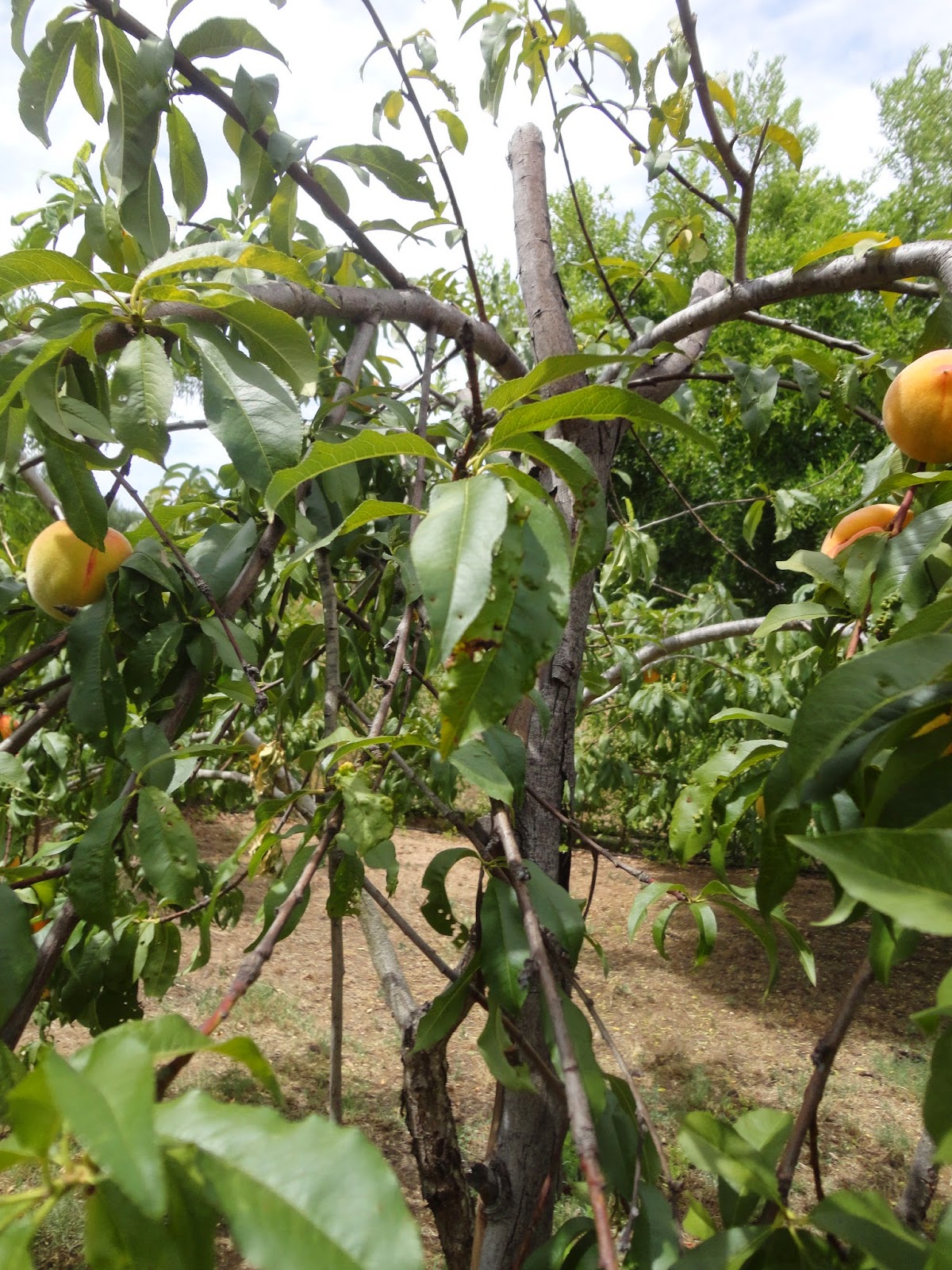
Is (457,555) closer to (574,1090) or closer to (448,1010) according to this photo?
(574,1090)

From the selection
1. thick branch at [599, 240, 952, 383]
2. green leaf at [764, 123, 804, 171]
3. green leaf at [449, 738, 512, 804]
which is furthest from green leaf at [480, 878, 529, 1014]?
green leaf at [764, 123, 804, 171]

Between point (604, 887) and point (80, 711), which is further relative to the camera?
point (604, 887)

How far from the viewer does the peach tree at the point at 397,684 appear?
0.93ft

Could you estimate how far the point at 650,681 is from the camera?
3.57m

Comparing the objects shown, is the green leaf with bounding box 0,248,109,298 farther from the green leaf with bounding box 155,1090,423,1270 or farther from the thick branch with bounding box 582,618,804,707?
the thick branch with bounding box 582,618,804,707

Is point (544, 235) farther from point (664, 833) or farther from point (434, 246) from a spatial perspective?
point (664, 833)

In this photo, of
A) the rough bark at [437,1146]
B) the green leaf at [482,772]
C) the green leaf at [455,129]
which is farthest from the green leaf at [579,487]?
the green leaf at [455,129]

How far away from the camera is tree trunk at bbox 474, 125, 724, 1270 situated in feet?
2.62

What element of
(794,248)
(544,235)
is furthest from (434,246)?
(794,248)

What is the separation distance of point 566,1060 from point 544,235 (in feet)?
3.55

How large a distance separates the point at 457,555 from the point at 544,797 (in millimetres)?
539

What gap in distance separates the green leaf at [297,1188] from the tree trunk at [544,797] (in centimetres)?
42

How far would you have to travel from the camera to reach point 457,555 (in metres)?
0.38

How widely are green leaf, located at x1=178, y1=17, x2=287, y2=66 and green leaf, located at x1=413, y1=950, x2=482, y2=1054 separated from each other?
2.75ft
